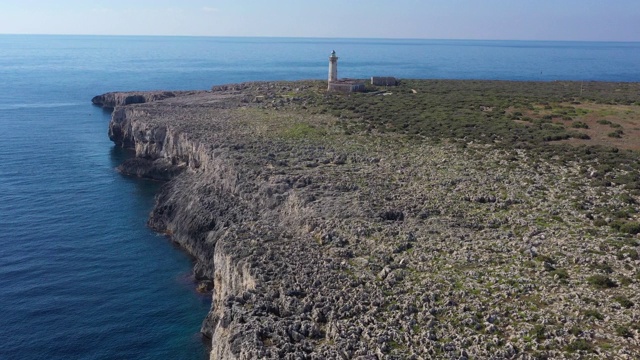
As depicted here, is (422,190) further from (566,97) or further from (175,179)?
(566,97)

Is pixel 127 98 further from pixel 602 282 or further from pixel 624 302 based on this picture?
pixel 624 302

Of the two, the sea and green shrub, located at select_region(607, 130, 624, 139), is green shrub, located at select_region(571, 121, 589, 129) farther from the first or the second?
the sea

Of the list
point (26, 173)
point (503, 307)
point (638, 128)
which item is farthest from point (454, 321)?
point (26, 173)

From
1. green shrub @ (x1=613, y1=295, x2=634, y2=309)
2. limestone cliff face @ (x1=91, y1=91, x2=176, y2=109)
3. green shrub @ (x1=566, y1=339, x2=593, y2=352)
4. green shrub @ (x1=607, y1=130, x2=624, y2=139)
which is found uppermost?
limestone cliff face @ (x1=91, y1=91, x2=176, y2=109)

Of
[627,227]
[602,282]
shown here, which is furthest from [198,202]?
[627,227]

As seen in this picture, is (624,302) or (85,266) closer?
(624,302)

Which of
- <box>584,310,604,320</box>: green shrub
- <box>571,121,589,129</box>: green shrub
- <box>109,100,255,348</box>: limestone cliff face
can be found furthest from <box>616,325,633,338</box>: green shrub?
<box>571,121,589,129</box>: green shrub

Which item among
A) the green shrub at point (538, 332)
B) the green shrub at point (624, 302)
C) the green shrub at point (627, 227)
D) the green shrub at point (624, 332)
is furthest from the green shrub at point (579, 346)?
the green shrub at point (627, 227)

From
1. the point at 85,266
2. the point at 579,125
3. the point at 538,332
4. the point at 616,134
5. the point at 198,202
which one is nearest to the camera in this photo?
the point at 538,332
